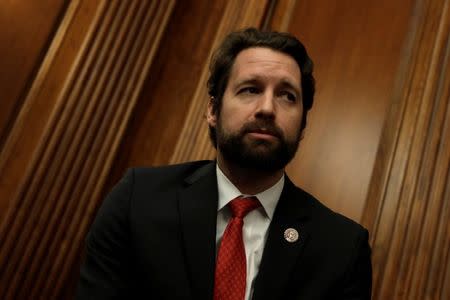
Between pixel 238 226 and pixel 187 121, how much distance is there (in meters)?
0.90

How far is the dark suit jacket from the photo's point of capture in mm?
1158

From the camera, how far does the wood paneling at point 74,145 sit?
1.69 m

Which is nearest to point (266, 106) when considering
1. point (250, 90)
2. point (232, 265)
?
point (250, 90)

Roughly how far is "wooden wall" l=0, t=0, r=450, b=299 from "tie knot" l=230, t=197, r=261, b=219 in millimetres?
577

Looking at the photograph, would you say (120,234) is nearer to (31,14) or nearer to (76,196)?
(76,196)

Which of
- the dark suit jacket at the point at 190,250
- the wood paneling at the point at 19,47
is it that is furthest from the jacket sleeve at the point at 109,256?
the wood paneling at the point at 19,47

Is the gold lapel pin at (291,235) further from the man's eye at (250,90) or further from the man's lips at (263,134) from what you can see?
the man's eye at (250,90)

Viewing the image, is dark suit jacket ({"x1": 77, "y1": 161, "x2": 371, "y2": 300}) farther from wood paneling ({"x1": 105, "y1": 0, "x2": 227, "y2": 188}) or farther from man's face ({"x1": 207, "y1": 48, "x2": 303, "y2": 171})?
wood paneling ({"x1": 105, "y1": 0, "x2": 227, "y2": 188})

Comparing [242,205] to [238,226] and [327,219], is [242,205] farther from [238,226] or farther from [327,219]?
[327,219]

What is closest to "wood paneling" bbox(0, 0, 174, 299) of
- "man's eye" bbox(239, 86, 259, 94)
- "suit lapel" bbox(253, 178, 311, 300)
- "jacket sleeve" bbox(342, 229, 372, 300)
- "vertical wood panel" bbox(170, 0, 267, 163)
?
"vertical wood panel" bbox(170, 0, 267, 163)

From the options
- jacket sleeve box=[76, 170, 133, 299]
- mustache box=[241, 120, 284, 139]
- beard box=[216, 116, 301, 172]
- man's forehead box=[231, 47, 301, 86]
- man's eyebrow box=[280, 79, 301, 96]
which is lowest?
jacket sleeve box=[76, 170, 133, 299]

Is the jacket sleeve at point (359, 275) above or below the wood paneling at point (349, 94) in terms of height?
below

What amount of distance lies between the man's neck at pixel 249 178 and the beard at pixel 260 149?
0.05m

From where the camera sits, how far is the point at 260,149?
1.27 metres
